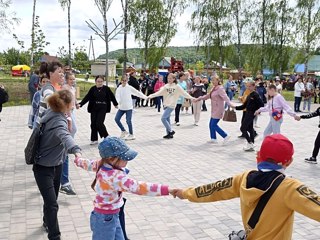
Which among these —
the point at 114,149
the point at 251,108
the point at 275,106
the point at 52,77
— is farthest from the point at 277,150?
the point at 251,108

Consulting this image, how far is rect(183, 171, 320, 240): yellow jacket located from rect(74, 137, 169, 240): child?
0.63m

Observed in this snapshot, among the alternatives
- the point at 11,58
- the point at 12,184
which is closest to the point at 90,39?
the point at 11,58

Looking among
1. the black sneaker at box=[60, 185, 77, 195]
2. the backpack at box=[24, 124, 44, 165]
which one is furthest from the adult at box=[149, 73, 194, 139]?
the backpack at box=[24, 124, 44, 165]

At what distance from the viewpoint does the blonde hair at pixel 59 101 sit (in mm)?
3914

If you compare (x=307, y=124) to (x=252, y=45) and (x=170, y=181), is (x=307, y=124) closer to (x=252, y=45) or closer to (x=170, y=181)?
(x=170, y=181)

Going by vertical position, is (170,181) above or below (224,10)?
below

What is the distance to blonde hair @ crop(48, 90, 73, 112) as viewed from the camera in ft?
12.8

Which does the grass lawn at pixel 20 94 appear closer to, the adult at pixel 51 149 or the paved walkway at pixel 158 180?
the paved walkway at pixel 158 180

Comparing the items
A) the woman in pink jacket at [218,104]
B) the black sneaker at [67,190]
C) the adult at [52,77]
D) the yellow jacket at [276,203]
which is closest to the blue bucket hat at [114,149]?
the yellow jacket at [276,203]

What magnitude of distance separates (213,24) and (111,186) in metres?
43.8

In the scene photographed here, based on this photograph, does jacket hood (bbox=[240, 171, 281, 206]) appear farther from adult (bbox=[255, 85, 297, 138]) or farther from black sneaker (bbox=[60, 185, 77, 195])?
adult (bbox=[255, 85, 297, 138])

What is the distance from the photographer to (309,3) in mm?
37844

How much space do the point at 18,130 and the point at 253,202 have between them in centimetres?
1059

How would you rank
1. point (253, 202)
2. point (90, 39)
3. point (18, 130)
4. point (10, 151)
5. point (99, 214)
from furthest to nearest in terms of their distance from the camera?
1. point (90, 39)
2. point (18, 130)
3. point (10, 151)
4. point (99, 214)
5. point (253, 202)
